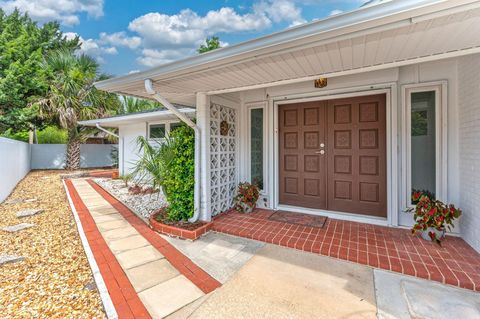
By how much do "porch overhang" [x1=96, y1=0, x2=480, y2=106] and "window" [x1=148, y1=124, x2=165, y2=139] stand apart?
4.77 m

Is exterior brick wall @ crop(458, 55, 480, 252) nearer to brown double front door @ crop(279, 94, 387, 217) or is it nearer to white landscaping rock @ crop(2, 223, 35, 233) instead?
brown double front door @ crop(279, 94, 387, 217)

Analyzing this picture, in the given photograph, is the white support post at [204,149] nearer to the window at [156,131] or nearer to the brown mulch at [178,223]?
the brown mulch at [178,223]

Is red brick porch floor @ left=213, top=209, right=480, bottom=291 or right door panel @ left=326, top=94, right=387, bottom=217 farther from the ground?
right door panel @ left=326, top=94, right=387, bottom=217

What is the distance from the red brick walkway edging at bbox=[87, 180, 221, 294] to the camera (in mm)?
2279

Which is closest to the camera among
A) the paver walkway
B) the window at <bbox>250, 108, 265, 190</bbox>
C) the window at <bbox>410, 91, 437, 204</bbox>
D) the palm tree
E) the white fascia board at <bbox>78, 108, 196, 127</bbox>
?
the paver walkway

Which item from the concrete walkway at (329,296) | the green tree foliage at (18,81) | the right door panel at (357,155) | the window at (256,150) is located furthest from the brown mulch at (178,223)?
the green tree foliage at (18,81)

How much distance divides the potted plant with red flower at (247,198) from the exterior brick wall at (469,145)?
305 cm

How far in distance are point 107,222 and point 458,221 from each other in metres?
5.61

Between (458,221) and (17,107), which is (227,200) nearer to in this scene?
(458,221)

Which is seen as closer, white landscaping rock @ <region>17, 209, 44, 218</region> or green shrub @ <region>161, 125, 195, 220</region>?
green shrub @ <region>161, 125, 195, 220</region>

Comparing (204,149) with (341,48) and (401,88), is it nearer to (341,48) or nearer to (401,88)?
(341,48)

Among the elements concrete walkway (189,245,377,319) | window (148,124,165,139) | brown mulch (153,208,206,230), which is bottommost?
concrete walkway (189,245,377,319)

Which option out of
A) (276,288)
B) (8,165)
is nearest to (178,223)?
(276,288)

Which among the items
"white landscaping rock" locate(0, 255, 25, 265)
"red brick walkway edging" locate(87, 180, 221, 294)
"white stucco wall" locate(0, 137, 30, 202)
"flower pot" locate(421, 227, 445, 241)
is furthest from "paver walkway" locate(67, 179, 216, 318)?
"white stucco wall" locate(0, 137, 30, 202)
